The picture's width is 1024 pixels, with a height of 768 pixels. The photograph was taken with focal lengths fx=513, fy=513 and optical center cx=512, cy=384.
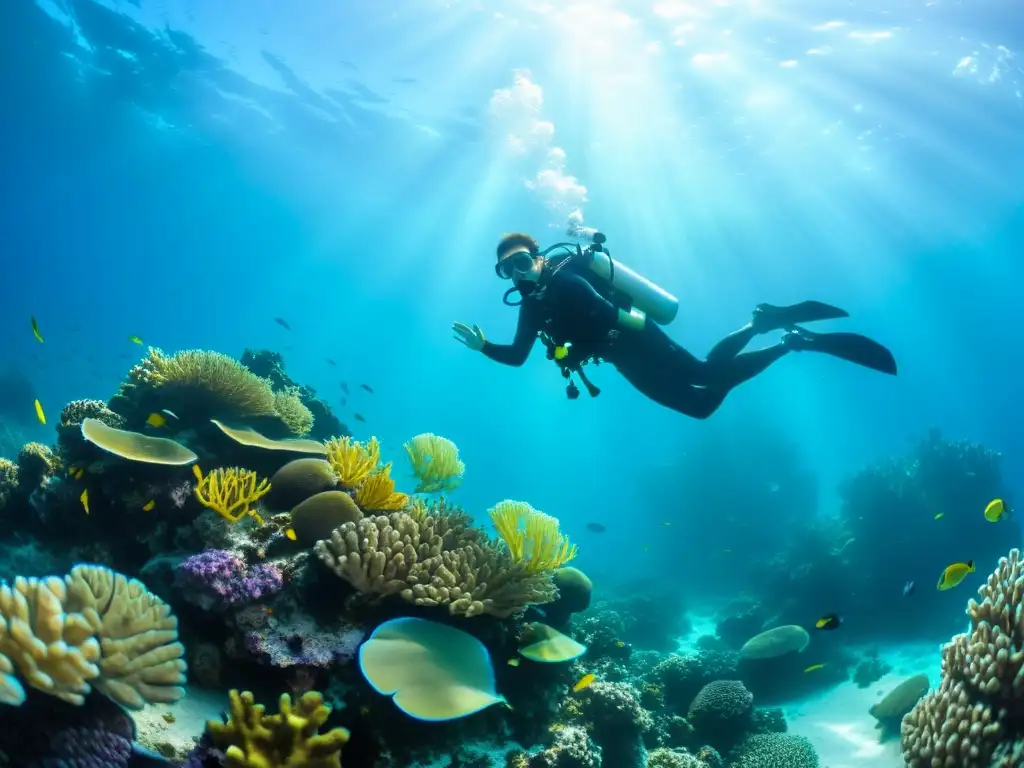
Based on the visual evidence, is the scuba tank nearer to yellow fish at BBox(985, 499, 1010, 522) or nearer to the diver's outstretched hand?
the diver's outstretched hand

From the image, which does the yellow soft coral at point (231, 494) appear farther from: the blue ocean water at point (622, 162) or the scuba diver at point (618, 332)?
the blue ocean water at point (622, 162)

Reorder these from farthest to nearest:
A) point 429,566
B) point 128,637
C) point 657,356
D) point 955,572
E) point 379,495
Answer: point 657,356
point 955,572
point 379,495
point 429,566
point 128,637

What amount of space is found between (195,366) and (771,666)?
13.4 m

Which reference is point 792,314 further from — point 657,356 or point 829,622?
point 829,622

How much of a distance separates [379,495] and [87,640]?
8.63ft

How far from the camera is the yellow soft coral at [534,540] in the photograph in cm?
481

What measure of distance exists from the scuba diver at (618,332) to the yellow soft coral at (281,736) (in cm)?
430

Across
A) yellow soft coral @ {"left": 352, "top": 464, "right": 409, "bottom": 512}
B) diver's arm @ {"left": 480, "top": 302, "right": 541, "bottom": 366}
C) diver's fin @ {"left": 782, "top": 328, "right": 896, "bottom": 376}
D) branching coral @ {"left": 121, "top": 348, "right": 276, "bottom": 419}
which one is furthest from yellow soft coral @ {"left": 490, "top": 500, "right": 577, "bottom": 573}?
diver's fin @ {"left": 782, "top": 328, "right": 896, "bottom": 376}

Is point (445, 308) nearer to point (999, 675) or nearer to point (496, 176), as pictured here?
point (496, 176)

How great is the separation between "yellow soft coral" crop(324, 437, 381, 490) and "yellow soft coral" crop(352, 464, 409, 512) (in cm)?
19

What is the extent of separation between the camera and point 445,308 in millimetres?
75250

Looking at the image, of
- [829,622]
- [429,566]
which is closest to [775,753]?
[829,622]

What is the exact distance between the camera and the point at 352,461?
541cm

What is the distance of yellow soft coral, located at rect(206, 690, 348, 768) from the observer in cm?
259
